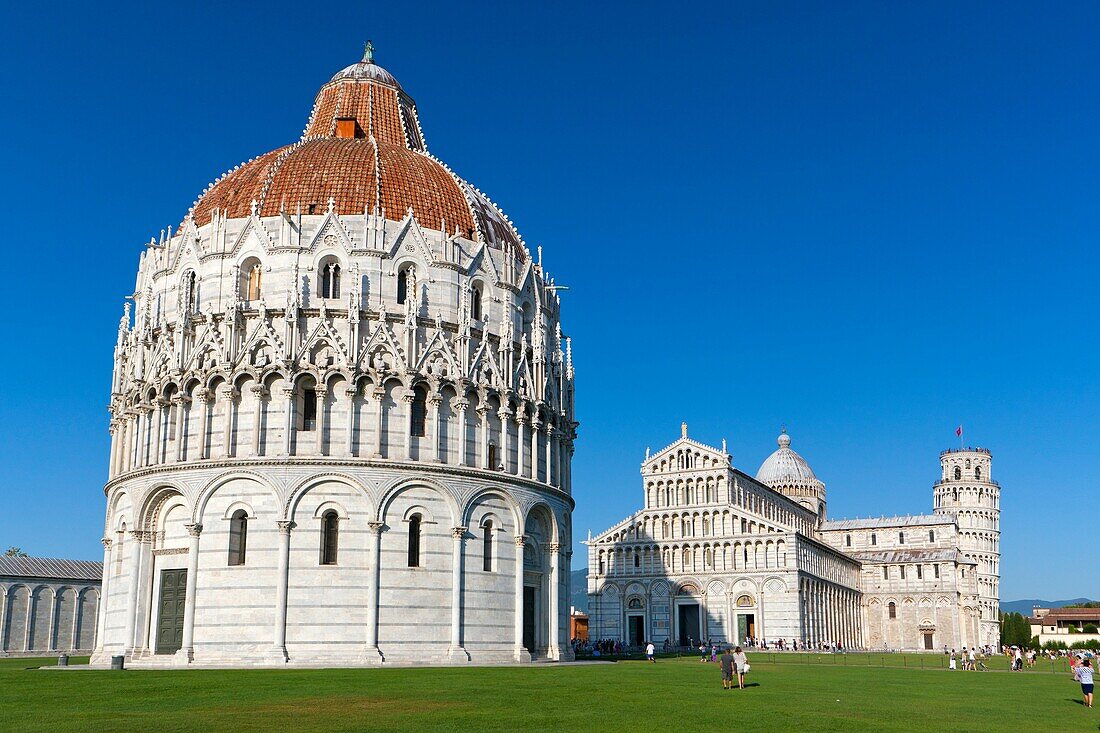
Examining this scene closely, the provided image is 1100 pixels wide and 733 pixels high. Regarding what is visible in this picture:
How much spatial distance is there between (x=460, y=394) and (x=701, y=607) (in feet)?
201

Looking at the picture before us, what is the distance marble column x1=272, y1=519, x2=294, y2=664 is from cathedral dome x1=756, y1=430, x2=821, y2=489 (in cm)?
10336

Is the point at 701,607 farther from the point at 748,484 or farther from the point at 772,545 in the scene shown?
the point at 748,484

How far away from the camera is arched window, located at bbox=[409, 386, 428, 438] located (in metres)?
48.3

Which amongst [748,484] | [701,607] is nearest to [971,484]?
[748,484]

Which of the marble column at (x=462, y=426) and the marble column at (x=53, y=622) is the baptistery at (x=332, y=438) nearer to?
the marble column at (x=462, y=426)

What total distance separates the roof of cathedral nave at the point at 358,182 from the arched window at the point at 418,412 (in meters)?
8.78

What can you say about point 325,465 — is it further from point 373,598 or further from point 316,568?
point 373,598

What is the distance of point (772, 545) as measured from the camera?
102 metres

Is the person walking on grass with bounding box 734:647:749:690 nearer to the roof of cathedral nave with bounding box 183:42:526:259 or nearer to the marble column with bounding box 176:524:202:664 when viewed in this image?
the marble column with bounding box 176:524:202:664

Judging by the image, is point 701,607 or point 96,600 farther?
point 701,607

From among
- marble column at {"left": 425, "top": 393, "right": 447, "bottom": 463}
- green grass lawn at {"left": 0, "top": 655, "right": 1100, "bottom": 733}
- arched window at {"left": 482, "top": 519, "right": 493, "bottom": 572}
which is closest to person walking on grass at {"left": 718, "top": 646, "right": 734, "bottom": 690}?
A: green grass lawn at {"left": 0, "top": 655, "right": 1100, "bottom": 733}

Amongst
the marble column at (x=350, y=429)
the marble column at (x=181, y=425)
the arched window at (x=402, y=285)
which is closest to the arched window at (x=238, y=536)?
the marble column at (x=181, y=425)

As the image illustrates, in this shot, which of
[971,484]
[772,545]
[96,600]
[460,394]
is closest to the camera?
[460,394]

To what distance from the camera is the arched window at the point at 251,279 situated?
49906 millimetres
